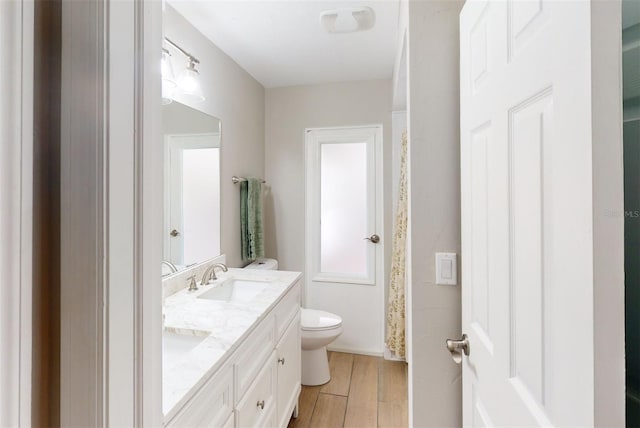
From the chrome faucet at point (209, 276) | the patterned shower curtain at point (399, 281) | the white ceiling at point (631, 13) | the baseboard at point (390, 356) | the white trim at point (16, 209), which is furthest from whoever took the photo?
the baseboard at point (390, 356)

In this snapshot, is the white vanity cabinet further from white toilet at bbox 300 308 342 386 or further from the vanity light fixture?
the vanity light fixture

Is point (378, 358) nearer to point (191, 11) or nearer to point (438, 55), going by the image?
point (438, 55)

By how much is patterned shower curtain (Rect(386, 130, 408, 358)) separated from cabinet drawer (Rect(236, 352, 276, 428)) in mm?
1270

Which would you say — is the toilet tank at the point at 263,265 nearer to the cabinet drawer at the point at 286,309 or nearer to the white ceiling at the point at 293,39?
the cabinet drawer at the point at 286,309

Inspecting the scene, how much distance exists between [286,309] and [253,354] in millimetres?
468

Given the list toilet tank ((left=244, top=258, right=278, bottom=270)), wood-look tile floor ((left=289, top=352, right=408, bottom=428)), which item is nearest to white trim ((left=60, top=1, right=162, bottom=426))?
wood-look tile floor ((left=289, top=352, right=408, bottom=428))

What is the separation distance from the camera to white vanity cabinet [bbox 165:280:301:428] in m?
0.94

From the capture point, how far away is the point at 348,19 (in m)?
1.82

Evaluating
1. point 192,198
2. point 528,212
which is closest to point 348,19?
point 192,198

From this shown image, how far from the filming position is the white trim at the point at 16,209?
1.38 ft

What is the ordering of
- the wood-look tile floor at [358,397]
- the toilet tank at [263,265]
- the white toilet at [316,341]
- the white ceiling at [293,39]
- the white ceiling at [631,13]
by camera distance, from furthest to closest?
the toilet tank at [263,265] → the white toilet at [316,341] → the wood-look tile floor at [358,397] → the white ceiling at [293,39] → the white ceiling at [631,13]

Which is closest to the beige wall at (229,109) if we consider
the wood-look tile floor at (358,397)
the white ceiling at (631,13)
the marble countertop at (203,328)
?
the marble countertop at (203,328)

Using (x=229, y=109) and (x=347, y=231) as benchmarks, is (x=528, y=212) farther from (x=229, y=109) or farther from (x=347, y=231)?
(x=347, y=231)

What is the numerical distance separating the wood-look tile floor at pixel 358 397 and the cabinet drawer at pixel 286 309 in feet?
2.36
